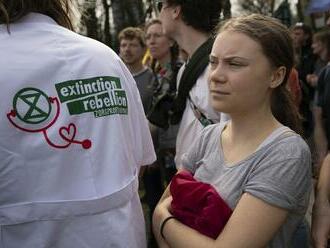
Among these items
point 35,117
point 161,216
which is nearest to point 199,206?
point 161,216

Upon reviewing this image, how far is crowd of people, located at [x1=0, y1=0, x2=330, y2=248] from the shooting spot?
1.48m

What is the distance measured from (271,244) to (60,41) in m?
0.91

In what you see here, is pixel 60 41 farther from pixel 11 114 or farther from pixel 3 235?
pixel 3 235

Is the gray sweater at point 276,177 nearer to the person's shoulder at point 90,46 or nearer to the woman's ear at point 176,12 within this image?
the person's shoulder at point 90,46

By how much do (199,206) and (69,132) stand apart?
1.52 ft

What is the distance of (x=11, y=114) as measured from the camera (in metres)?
1.45

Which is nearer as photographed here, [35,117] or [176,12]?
[35,117]

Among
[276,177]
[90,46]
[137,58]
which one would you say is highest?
[90,46]

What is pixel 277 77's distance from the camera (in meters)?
1.71

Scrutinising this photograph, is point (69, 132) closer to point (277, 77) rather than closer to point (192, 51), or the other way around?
point (277, 77)

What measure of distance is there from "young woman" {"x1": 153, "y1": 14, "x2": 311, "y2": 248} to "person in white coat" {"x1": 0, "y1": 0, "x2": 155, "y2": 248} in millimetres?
260

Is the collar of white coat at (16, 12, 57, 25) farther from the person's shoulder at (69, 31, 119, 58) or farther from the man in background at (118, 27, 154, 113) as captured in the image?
the man in background at (118, 27, 154, 113)

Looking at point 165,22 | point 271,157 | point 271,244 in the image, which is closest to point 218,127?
point 271,157

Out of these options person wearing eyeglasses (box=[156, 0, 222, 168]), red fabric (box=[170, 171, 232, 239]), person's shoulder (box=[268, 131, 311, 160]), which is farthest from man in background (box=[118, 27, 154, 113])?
person's shoulder (box=[268, 131, 311, 160])
